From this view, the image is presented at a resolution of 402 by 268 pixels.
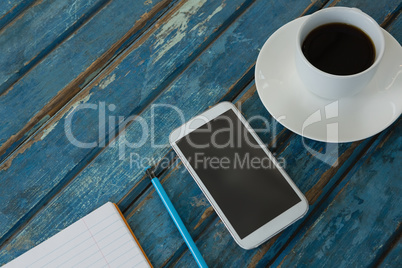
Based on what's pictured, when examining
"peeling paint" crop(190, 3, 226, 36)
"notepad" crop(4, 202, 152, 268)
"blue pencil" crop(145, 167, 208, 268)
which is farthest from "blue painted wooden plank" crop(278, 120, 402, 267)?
"peeling paint" crop(190, 3, 226, 36)

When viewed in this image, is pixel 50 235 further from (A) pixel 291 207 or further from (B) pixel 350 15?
(B) pixel 350 15

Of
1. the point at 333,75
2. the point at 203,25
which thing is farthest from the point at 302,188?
the point at 203,25

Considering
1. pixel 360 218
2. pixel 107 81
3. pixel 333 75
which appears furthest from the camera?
pixel 107 81

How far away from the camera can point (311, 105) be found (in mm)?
641

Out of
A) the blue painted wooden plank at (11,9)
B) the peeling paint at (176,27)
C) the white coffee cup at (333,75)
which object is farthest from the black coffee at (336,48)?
the blue painted wooden plank at (11,9)

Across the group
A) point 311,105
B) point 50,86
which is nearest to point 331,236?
point 311,105

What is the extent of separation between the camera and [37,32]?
31.7 inches

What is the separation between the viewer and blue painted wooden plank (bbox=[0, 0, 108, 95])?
0.79 m

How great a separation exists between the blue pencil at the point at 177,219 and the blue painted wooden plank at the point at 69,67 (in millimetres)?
239

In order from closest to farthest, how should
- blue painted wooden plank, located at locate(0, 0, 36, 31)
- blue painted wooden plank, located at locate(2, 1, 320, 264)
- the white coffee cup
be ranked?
the white coffee cup, blue painted wooden plank, located at locate(2, 1, 320, 264), blue painted wooden plank, located at locate(0, 0, 36, 31)

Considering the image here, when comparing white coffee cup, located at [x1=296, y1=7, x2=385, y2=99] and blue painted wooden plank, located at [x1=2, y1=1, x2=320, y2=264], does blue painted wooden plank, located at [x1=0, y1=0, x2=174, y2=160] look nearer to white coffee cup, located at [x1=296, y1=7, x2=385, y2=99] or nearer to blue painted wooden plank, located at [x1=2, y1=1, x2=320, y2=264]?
blue painted wooden plank, located at [x1=2, y1=1, x2=320, y2=264]

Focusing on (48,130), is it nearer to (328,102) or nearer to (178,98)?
(178,98)

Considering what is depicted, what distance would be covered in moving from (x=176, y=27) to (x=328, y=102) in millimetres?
337

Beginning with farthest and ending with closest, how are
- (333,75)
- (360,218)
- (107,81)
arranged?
1. (107,81)
2. (360,218)
3. (333,75)
